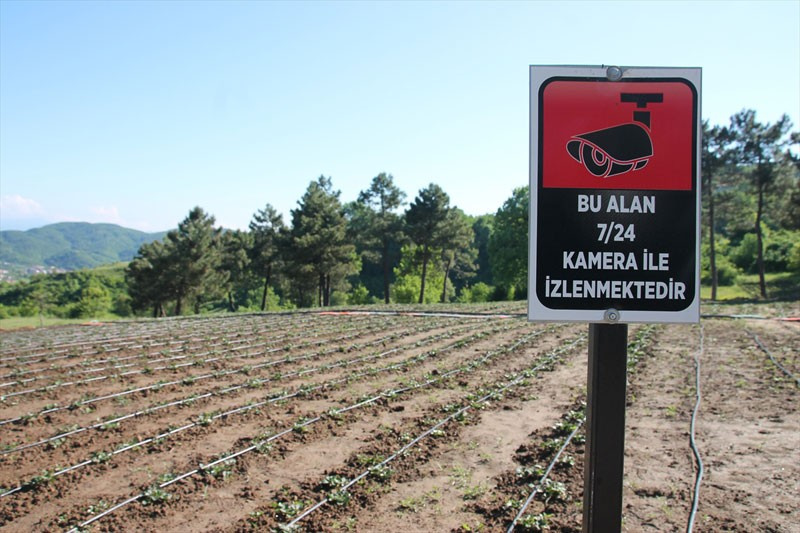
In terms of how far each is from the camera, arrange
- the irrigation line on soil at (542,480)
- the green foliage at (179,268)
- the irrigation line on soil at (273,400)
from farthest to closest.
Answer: the green foliage at (179,268) < the irrigation line on soil at (273,400) < the irrigation line on soil at (542,480)

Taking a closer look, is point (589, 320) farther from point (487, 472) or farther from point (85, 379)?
point (85, 379)

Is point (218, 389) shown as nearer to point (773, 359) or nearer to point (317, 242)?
point (773, 359)

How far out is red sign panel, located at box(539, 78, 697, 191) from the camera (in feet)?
5.93

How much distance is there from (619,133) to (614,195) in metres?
0.20

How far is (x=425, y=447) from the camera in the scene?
6852 mm

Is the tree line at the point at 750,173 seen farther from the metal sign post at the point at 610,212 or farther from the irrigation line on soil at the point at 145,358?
the metal sign post at the point at 610,212

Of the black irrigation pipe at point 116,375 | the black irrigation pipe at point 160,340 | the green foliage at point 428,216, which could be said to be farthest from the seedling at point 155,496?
the green foliage at point 428,216

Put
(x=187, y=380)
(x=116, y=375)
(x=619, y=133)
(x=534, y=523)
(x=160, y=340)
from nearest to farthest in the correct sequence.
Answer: (x=619, y=133), (x=534, y=523), (x=187, y=380), (x=116, y=375), (x=160, y=340)

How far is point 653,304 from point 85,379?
39.3ft

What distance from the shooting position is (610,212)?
184 cm

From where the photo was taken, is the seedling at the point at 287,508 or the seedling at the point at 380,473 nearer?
the seedling at the point at 287,508

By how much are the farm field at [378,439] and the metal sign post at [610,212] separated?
3356 millimetres

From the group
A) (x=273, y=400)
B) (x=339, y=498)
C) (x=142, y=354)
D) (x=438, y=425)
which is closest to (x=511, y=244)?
(x=142, y=354)

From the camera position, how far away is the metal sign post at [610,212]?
1811mm
